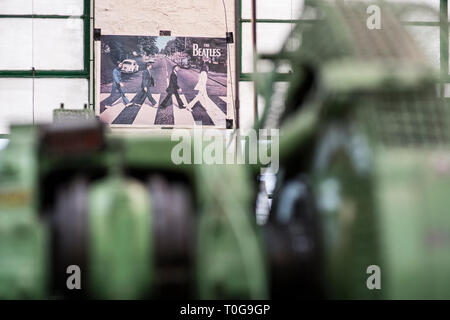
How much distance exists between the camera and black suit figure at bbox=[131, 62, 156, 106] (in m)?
12.0

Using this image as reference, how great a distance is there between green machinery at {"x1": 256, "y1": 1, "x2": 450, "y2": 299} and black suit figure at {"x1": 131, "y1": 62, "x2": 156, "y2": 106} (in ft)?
28.4

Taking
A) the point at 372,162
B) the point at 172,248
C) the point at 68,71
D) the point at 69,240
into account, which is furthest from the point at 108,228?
the point at 68,71

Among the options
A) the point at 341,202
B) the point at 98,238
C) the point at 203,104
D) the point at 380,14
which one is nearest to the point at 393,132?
the point at 341,202

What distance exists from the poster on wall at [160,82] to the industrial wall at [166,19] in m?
0.11

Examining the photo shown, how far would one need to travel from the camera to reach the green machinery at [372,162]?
2.82 m

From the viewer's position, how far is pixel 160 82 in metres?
12.1

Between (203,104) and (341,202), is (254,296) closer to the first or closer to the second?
(341,202)

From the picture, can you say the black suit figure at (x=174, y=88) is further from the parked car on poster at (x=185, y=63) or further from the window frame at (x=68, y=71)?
the window frame at (x=68, y=71)

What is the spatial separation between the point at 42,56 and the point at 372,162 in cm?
1000

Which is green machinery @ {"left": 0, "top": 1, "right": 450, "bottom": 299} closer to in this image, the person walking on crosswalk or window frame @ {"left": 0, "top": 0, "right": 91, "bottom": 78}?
the person walking on crosswalk

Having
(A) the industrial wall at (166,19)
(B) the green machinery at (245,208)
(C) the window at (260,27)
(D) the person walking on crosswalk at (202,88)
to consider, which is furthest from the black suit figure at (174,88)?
(B) the green machinery at (245,208)

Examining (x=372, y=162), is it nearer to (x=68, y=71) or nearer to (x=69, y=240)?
(x=69, y=240)

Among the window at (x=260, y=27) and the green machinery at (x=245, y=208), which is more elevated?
the window at (x=260, y=27)

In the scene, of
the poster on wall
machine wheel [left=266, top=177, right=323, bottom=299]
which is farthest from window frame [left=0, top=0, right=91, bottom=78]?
machine wheel [left=266, top=177, right=323, bottom=299]
